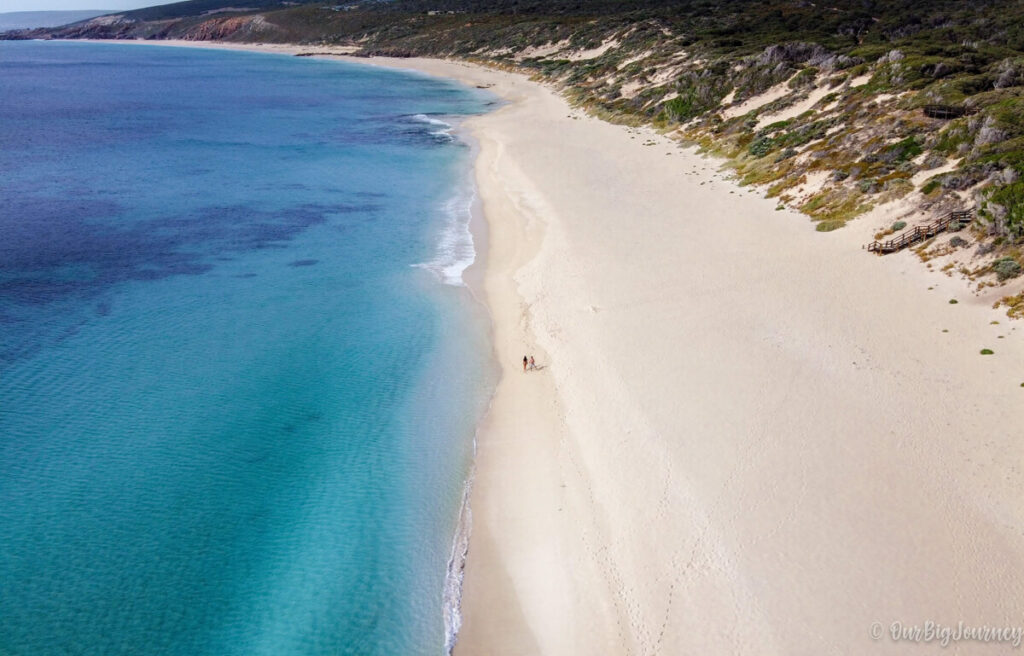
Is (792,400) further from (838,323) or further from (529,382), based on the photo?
(529,382)

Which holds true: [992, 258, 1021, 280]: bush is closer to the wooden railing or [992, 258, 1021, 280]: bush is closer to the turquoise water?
the wooden railing

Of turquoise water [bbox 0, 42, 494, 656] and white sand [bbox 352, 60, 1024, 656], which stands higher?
white sand [bbox 352, 60, 1024, 656]

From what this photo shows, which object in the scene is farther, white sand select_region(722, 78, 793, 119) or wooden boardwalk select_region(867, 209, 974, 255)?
white sand select_region(722, 78, 793, 119)

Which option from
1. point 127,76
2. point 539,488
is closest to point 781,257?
point 539,488

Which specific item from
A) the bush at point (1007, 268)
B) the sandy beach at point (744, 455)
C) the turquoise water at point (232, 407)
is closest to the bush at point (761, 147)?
the sandy beach at point (744, 455)

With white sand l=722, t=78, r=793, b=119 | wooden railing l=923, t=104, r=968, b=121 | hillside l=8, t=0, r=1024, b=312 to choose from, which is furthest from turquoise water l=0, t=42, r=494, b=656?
wooden railing l=923, t=104, r=968, b=121

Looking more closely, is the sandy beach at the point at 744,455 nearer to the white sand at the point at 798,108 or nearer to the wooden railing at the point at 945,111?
the wooden railing at the point at 945,111

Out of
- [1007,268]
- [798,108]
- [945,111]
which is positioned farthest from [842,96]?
[1007,268]
